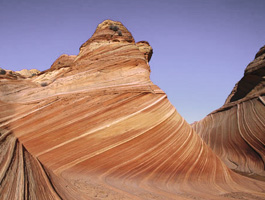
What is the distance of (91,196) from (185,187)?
293 centimetres

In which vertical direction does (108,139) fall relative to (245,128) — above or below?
above

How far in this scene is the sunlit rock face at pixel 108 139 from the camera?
469 cm

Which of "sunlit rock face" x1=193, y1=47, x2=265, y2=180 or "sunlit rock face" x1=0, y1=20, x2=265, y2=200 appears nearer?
"sunlit rock face" x1=0, y1=20, x2=265, y2=200

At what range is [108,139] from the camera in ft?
18.1

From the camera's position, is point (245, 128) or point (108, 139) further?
point (245, 128)

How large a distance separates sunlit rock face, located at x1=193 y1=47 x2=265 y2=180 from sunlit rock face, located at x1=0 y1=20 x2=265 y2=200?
4.49 metres

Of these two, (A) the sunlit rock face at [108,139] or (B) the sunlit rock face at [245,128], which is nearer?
(A) the sunlit rock face at [108,139]

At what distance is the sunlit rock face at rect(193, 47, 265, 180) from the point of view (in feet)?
35.5

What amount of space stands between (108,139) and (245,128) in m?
10.6

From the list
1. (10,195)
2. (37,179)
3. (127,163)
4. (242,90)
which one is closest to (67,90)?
(127,163)

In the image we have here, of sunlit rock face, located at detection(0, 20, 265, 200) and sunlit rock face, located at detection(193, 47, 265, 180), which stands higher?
sunlit rock face, located at detection(0, 20, 265, 200)

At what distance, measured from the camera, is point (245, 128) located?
492 inches

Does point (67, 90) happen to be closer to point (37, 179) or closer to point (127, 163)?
point (127, 163)

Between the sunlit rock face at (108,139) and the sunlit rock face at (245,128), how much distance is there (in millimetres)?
4485
